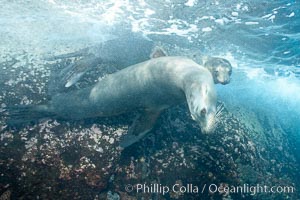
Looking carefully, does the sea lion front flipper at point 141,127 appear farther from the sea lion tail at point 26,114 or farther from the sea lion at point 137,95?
the sea lion tail at point 26,114

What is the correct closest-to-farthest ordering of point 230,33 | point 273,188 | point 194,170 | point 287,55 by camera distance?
point 194,170 < point 273,188 < point 230,33 < point 287,55

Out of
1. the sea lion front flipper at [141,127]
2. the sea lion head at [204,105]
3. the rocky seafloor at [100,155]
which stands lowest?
the rocky seafloor at [100,155]

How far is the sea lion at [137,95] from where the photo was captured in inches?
182

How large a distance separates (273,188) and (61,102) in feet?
22.6

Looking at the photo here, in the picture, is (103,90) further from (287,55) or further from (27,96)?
(287,55)

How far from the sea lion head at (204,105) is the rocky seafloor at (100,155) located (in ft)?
9.32

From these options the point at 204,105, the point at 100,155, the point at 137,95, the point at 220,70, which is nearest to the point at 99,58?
the point at 137,95

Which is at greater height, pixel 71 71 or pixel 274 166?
pixel 71 71

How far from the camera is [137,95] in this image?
17.7 ft

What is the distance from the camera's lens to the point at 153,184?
587 cm

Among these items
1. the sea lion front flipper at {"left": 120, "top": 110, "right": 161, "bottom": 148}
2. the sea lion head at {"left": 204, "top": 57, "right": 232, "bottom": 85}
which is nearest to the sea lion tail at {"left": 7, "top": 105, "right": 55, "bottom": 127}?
the sea lion front flipper at {"left": 120, "top": 110, "right": 161, "bottom": 148}

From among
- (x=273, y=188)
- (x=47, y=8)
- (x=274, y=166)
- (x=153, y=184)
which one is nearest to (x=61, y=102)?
(x=153, y=184)

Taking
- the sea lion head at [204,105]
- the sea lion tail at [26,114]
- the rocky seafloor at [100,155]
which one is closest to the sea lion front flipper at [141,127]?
the rocky seafloor at [100,155]

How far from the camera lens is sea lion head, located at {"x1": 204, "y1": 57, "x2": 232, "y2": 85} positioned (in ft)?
21.7
